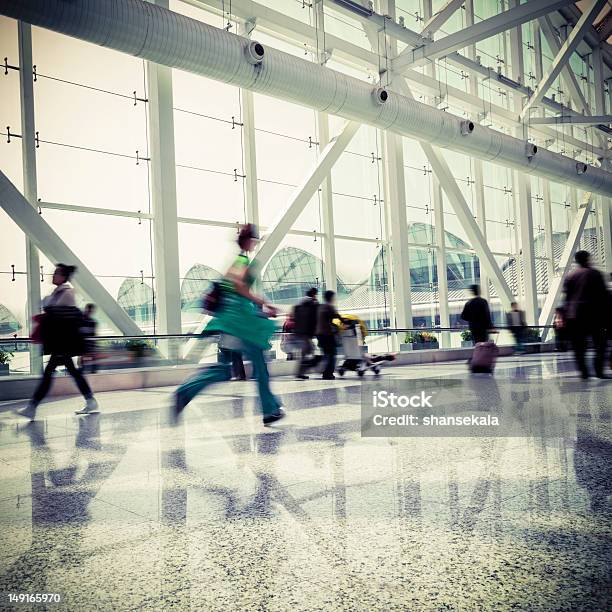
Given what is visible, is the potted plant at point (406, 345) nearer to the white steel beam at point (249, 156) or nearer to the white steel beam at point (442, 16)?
the white steel beam at point (249, 156)

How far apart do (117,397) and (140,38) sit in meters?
6.37

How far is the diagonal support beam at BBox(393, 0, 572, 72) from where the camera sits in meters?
15.8

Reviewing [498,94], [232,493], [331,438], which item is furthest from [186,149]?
[498,94]

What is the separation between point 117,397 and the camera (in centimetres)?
996

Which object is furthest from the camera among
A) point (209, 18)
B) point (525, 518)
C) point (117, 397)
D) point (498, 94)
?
point (498, 94)

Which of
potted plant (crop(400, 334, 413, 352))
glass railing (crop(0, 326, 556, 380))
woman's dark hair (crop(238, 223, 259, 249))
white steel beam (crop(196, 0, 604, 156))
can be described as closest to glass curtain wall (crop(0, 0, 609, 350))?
white steel beam (crop(196, 0, 604, 156))

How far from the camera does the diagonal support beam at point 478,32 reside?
51.7ft

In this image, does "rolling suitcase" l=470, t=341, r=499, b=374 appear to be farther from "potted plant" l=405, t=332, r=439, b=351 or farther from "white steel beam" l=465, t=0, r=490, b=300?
"white steel beam" l=465, t=0, r=490, b=300

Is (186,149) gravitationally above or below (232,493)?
above

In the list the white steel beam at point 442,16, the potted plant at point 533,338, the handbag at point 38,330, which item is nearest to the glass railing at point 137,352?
the handbag at point 38,330

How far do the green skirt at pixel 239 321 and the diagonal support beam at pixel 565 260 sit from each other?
25500mm

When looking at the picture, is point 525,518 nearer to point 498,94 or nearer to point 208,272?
point 208,272

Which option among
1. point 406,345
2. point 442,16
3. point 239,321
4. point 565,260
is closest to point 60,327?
point 239,321

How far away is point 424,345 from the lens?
19656 mm
